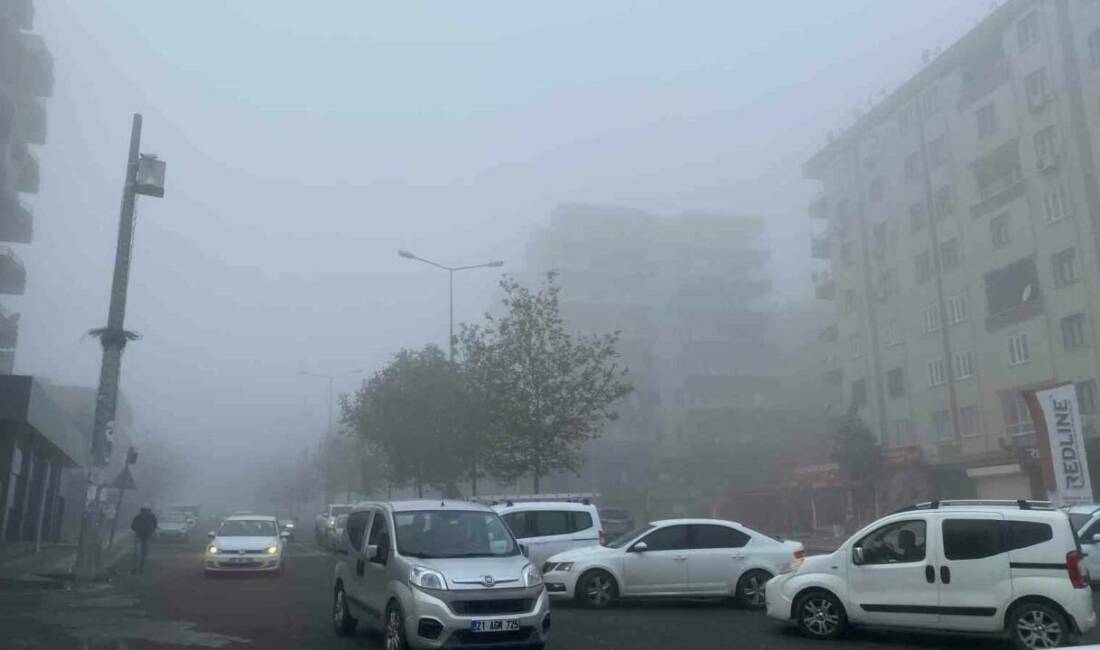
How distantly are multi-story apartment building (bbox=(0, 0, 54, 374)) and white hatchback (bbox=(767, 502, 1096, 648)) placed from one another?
136 ft

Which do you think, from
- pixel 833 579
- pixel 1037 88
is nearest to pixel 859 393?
pixel 1037 88

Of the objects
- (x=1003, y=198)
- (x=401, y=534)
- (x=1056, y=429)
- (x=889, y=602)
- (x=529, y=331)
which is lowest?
(x=889, y=602)

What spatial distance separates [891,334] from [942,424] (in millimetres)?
6470

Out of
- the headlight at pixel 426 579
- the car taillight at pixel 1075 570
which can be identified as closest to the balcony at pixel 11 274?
the headlight at pixel 426 579

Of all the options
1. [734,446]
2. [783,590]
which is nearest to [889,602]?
[783,590]

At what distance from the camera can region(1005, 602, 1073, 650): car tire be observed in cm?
1098

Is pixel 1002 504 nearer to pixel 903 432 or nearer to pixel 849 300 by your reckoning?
pixel 903 432

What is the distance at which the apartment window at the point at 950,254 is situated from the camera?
148ft

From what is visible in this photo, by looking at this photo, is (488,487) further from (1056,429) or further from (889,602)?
(889,602)

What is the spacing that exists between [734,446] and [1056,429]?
42.0m

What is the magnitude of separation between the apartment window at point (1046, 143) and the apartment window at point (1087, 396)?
917 centimetres

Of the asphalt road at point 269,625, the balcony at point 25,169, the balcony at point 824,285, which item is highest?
the balcony at point 25,169

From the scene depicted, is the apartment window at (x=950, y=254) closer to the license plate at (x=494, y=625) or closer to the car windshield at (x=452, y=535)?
the car windshield at (x=452, y=535)

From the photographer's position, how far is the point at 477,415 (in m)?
35.8
